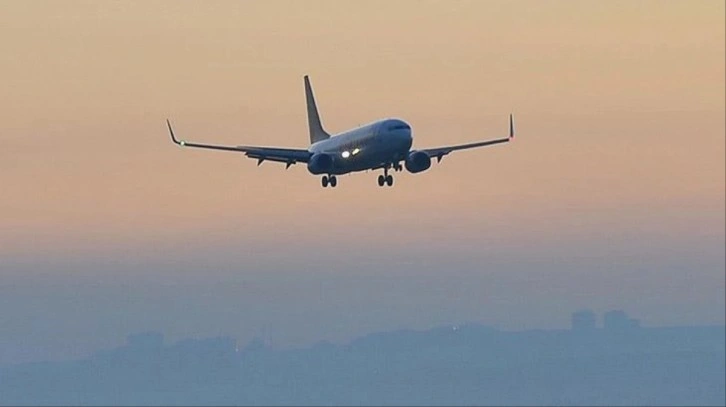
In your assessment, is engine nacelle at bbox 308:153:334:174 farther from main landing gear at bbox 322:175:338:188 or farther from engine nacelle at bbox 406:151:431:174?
engine nacelle at bbox 406:151:431:174

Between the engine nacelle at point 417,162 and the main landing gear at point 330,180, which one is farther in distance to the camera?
the main landing gear at point 330,180

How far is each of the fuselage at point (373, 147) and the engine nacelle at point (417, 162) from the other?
0.58 metres

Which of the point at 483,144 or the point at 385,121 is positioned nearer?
the point at 385,121

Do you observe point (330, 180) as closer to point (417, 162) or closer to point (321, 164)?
point (321, 164)

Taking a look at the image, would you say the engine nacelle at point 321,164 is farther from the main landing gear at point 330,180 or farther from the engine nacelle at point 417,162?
the engine nacelle at point 417,162

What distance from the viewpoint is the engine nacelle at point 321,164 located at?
169 m

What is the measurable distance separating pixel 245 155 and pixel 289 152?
3.30m

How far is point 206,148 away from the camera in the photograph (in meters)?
181

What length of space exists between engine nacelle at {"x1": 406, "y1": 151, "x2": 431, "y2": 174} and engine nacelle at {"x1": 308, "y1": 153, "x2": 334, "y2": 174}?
19.0 feet

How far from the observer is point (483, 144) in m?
181

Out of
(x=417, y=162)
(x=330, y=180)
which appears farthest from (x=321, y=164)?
(x=417, y=162)

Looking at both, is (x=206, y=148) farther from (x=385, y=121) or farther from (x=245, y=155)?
(x=385, y=121)

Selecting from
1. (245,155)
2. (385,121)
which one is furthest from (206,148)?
(385,121)

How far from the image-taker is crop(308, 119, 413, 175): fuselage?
166 meters
